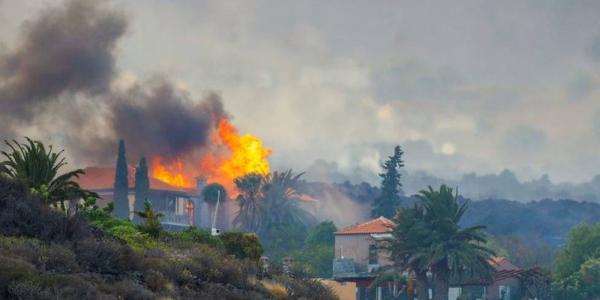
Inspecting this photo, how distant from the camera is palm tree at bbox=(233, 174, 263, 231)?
455 feet

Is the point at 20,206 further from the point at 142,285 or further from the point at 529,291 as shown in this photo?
the point at 529,291

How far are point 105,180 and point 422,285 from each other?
249 feet

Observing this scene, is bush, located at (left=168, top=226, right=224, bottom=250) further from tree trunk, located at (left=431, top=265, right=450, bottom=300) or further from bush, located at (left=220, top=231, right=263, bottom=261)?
tree trunk, located at (left=431, top=265, right=450, bottom=300)

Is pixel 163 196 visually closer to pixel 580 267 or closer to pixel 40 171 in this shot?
pixel 580 267

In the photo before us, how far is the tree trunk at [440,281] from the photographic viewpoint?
253 feet

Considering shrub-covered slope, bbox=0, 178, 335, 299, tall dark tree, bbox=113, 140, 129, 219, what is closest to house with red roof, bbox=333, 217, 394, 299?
tall dark tree, bbox=113, 140, 129, 219

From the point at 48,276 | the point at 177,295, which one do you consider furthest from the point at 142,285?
the point at 48,276

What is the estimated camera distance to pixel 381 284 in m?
83.2

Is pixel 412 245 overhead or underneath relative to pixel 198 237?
overhead

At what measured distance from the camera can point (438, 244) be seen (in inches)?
3031

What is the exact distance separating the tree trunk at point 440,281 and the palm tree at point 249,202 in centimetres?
6230

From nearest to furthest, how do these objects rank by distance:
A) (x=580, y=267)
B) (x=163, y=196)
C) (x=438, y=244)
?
(x=438, y=244)
(x=580, y=267)
(x=163, y=196)

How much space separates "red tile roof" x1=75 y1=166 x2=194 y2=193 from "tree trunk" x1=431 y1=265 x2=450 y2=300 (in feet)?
227

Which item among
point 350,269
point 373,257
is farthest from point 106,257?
point 373,257
